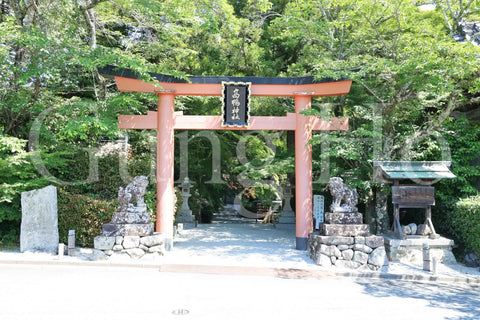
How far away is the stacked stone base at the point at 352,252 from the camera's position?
26.5 ft

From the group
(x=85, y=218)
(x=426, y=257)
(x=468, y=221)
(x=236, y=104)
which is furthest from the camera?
(x=236, y=104)

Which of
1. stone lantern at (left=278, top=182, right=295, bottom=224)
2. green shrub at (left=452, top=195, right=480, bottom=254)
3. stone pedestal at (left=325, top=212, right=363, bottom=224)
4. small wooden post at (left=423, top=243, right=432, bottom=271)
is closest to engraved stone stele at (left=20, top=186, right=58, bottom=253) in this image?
stone pedestal at (left=325, top=212, right=363, bottom=224)

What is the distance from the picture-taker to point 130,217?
8.52m

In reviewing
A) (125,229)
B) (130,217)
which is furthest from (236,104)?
(125,229)

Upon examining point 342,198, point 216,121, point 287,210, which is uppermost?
point 216,121

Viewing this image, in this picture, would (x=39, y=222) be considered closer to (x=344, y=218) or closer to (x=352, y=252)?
(x=344, y=218)

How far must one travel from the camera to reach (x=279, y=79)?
1045 centimetres

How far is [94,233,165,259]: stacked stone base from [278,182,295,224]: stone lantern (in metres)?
7.97

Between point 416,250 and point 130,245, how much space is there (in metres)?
7.86

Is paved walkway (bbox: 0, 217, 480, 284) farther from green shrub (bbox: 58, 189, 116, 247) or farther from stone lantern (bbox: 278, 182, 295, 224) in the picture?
stone lantern (bbox: 278, 182, 295, 224)

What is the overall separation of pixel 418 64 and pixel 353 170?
388cm

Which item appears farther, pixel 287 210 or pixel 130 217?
pixel 287 210

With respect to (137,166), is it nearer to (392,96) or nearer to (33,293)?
(33,293)

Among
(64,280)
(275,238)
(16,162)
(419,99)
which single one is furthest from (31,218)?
(419,99)
